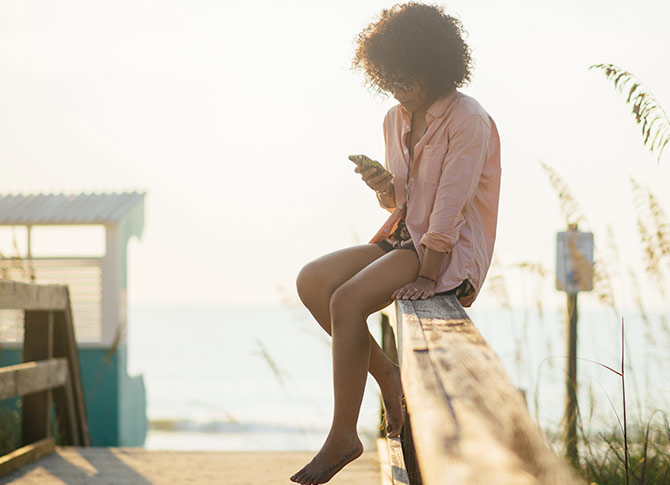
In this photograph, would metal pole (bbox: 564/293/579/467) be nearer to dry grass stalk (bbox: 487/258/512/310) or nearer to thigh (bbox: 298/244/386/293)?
dry grass stalk (bbox: 487/258/512/310)

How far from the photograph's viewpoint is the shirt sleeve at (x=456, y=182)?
215 centimetres

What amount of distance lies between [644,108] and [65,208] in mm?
5849

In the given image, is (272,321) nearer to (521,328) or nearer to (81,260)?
(81,260)

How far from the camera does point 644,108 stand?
2.35 meters

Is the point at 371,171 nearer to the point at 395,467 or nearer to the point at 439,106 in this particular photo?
the point at 439,106

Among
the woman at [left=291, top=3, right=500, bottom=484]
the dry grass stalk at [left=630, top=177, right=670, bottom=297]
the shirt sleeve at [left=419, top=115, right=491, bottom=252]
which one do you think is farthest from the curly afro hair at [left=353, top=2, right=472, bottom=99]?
the dry grass stalk at [left=630, top=177, right=670, bottom=297]

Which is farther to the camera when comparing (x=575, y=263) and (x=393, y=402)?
(x=575, y=263)

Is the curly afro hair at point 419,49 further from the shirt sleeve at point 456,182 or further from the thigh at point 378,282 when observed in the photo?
the thigh at point 378,282

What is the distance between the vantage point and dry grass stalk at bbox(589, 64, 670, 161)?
2.31 metres

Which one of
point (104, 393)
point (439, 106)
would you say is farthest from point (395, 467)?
point (104, 393)

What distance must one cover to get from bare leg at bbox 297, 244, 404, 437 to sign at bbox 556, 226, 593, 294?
1.79 meters

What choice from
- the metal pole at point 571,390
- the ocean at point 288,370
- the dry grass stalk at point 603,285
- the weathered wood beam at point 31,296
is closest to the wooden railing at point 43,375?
the weathered wood beam at point 31,296

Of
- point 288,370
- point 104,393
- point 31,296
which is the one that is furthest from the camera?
point 288,370

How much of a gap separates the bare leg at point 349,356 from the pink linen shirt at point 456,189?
0.57ft
